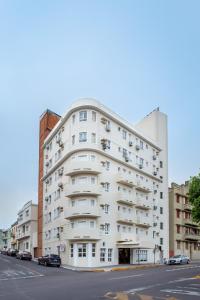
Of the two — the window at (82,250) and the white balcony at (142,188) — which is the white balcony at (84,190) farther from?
the white balcony at (142,188)

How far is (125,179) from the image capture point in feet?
203

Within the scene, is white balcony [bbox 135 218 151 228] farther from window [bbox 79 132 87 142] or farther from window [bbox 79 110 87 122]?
window [bbox 79 110 87 122]

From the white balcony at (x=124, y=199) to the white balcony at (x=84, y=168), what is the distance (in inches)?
233

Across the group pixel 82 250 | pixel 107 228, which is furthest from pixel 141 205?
pixel 82 250

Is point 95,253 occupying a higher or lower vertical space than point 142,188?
lower

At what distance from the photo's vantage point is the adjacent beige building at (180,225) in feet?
274

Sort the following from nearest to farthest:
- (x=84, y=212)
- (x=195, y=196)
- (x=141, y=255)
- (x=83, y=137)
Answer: (x=195, y=196)
(x=84, y=212)
(x=83, y=137)
(x=141, y=255)

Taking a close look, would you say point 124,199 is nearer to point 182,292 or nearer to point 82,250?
point 82,250

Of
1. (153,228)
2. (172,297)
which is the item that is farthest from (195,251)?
(172,297)

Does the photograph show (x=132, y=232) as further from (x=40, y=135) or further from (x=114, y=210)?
(x=40, y=135)

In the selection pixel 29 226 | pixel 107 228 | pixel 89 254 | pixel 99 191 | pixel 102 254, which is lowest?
pixel 102 254

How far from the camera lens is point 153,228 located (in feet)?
232

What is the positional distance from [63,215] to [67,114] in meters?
13.5

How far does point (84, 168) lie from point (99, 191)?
11.6ft
